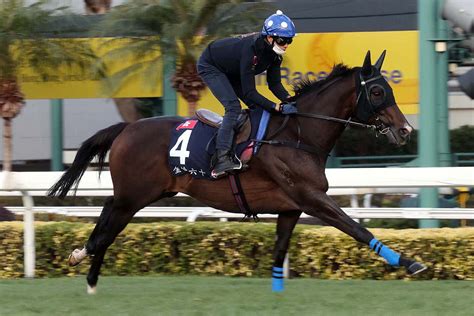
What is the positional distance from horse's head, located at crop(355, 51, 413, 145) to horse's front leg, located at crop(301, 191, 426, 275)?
624 mm

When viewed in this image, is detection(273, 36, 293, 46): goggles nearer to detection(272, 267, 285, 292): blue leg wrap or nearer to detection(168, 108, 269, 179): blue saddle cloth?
detection(168, 108, 269, 179): blue saddle cloth

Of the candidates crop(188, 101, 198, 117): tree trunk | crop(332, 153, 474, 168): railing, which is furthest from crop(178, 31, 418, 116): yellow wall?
crop(332, 153, 474, 168): railing

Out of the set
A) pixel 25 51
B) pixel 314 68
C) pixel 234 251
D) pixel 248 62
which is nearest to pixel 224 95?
pixel 248 62

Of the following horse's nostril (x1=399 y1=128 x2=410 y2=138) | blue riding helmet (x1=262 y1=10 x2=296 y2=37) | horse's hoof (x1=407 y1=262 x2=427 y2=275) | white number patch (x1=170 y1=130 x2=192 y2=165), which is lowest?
horse's hoof (x1=407 y1=262 x2=427 y2=275)

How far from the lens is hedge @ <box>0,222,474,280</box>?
7379 millimetres

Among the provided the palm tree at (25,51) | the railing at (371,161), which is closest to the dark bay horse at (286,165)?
the palm tree at (25,51)

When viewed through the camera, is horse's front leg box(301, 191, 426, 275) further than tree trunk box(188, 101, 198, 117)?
No

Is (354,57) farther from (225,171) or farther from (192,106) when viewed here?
(225,171)

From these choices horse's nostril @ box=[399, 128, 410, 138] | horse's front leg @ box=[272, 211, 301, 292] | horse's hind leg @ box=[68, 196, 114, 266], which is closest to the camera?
horse's nostril @ box=[399, 128, 410, 138]

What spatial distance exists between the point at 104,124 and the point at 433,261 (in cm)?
1137

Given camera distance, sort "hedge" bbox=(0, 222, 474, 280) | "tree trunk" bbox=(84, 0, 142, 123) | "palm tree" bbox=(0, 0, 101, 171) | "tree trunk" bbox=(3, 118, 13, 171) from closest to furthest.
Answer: "hedge" bbox=(0, 222, 474, 280) < "palm tree" bbox=(0, 0, 101, 171) < "tree trunk" bbox=(3, 118, 13, 171) < "tree trunk" bbox=(84, 0, 142, 123)

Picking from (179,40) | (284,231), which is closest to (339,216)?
(284,231)

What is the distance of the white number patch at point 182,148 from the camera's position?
664 centimetres

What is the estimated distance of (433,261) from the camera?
24.2ft
